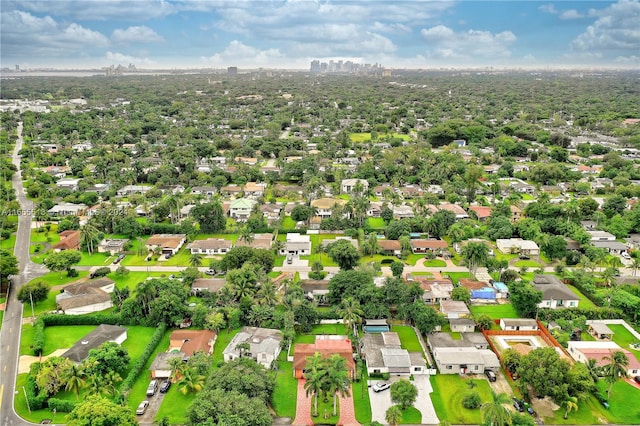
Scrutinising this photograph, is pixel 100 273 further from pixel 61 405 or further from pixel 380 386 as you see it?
pixel 380 386

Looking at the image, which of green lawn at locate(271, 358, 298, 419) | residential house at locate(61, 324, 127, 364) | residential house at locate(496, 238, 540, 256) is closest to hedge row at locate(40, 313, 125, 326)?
residential house at locate(61, 324, 127, 364)

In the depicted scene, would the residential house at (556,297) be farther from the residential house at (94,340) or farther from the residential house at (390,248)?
the residential house at (94,340)

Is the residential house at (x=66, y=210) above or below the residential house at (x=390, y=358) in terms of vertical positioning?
above

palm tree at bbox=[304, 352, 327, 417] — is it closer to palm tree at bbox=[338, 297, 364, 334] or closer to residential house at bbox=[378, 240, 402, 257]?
palm tree at bbox=[338, 297, 364, 334]

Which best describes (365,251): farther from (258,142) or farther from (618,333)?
(258,142)

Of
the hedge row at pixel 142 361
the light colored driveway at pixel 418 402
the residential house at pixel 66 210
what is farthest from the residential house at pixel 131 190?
the light colored driveway at pixel 418 402

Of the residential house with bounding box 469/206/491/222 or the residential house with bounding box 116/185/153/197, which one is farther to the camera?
the residential house with bounding box 116/185/153/197
